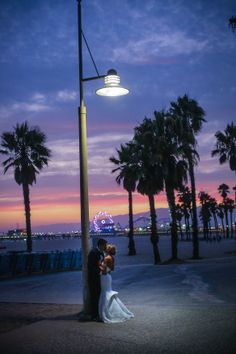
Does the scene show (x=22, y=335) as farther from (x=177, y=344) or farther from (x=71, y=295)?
(x=71, y=295)

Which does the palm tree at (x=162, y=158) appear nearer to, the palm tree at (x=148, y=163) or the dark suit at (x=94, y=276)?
the palm tree at (x=148, y=163)

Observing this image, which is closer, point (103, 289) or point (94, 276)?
point (103, 289)

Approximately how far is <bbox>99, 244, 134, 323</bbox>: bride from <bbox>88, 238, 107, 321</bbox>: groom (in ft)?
0.73

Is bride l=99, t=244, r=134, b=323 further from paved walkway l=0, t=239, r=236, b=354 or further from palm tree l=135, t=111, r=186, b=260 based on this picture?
palm tree l=135, t=111, r=186, b=260

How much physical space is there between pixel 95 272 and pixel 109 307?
881 mm

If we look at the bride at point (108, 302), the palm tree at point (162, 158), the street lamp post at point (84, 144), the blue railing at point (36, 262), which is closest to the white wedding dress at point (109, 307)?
the bride at point (108, 302)

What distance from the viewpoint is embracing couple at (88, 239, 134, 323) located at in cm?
1042

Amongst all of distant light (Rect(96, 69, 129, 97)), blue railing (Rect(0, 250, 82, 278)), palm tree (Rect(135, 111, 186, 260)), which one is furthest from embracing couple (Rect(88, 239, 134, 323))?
palm tree (Rect(135, 111, 186, 260))

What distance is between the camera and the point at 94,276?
10.9m

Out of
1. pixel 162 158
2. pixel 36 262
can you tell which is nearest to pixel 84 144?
pixel 36 262

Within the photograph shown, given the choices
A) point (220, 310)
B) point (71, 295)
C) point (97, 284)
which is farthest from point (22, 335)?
point (71, 295)

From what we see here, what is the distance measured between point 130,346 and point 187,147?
2972cm

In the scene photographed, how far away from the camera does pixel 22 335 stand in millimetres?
9461

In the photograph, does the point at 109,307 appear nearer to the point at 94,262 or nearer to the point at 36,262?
the point at 94,262
